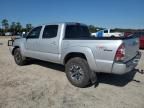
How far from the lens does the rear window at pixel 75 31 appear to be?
5.88m

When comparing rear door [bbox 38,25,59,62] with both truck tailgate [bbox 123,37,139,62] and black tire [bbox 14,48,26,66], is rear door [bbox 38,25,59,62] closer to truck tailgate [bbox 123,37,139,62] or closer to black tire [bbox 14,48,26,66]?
black tire [bbox 14,48,26,66]

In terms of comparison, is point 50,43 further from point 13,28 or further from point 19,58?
point 13,28

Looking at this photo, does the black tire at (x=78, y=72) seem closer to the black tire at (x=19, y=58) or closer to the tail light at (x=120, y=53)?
the tail light at (x=120, y=53)

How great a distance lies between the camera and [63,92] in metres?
4.90

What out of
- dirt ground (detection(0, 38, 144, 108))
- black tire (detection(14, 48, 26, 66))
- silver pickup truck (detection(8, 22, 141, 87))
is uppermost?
silver pickup truck (detection(8, 22, 141, 87))

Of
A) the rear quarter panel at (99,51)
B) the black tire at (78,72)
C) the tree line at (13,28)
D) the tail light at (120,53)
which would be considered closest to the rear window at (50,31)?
the rear quarter panel at (99,51)

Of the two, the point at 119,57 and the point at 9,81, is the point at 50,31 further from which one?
the point at 119,57

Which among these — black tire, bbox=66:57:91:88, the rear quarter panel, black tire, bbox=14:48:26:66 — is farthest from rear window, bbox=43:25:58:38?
black tire, bbox=14:48:26:66

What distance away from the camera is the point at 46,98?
445 centimetres

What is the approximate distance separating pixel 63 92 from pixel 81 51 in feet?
4.14

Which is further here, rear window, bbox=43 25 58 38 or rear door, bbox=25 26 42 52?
rear door, bbox=25 26 42 52

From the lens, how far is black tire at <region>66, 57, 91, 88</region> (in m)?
5.07

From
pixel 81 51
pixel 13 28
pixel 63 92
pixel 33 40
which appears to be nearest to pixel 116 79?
pixel 81 51

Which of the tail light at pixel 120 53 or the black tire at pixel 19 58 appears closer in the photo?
the tail light at pixel 120 53
